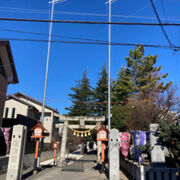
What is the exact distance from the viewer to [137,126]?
16.5 m

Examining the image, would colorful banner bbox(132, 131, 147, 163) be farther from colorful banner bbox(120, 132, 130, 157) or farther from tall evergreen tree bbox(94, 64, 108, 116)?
tall evergreen tree bbox(94, 64, 108, 116)

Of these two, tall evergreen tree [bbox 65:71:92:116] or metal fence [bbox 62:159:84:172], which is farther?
tall evergreen tree [bbox 65:71:92:116]

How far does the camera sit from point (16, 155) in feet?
30.5

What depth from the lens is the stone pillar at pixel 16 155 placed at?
9.00 metres

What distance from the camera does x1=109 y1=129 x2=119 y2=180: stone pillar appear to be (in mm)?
9538

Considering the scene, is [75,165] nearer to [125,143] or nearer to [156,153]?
[125,143]

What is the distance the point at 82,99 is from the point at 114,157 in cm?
3287

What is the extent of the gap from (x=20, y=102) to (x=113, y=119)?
55.3 ft

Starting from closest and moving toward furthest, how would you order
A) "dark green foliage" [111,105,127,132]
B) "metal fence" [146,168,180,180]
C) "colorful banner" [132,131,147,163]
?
"metal fence" [146,168,180,180] < "colorful banner" [132,131,147,163] < "dark green foliage" [111,105,127,132]

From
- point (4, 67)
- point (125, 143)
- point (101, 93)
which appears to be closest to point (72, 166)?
point (125, 143)

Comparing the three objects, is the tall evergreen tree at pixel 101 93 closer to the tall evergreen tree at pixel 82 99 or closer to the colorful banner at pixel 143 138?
the tall evergreen tree at pixel 82 99

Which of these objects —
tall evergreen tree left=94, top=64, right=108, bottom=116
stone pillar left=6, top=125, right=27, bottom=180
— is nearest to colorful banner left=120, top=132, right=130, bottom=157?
stone pillar left=6, top=125, right=27, bottom=180

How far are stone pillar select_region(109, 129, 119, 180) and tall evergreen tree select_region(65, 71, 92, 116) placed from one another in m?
26.9

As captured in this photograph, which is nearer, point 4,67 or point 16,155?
point 16,155
